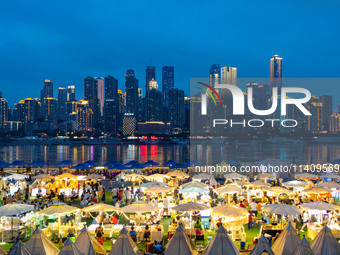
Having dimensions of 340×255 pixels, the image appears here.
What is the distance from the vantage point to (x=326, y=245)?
822 cm

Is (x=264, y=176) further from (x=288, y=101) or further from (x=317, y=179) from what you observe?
(x=288, y=101)

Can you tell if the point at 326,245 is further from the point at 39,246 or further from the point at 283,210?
the point at 39,246

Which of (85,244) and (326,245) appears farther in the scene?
(85,244)

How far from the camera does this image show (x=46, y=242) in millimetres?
8758

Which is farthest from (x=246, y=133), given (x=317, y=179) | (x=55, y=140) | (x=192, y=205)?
(x=192, y=205)

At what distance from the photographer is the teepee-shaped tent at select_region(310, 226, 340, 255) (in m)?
8.18

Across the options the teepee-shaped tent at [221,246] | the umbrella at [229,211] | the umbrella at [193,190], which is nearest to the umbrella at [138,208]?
the umbrella at [229,211]

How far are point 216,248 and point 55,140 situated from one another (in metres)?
192

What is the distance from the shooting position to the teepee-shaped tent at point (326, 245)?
8.18 metres

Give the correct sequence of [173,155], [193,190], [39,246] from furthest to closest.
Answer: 1. [173,155]
2. [193,190]
3. [39,246]

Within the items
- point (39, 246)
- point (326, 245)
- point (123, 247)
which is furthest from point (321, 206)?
point (39, 246)

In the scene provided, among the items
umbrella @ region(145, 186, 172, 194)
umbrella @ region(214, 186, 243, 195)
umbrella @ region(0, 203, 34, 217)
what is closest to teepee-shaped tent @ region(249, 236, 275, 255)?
umbrella @ region(0, 203, 34, 217)

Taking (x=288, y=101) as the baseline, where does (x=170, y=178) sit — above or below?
below

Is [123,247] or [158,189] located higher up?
[123,247]
